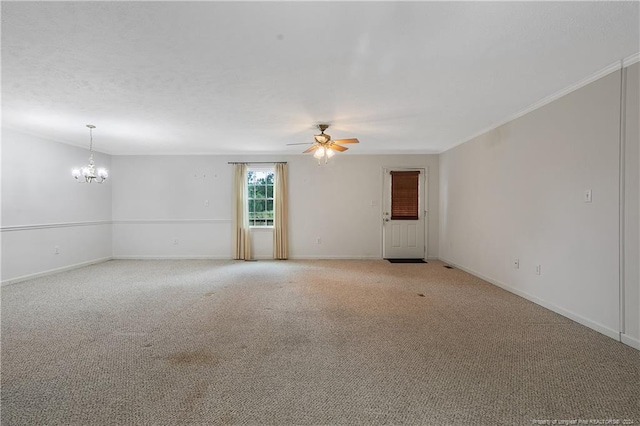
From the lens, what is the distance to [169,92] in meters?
3.19

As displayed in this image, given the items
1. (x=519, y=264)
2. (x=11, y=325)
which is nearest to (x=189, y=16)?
(x=11, y=325)

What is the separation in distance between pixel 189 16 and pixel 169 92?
150 centimetres

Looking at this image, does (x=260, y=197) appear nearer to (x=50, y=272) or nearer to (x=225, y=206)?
(x=225, y=206)

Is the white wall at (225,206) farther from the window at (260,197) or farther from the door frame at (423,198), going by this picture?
the window at (260,197)

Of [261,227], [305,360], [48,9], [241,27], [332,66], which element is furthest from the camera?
[261,227]

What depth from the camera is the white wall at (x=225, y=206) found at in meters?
6.83

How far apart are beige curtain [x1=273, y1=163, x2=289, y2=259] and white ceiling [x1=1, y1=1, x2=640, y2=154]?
2.40 metres

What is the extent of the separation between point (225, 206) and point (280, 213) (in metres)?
1.30

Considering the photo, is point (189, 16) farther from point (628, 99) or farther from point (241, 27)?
point (628, 99)

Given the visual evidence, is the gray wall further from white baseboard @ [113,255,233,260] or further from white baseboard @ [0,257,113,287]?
white baseboard @ [0,257,113,287]

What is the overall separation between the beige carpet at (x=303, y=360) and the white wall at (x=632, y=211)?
0.25 m

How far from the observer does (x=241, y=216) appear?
6.79 m

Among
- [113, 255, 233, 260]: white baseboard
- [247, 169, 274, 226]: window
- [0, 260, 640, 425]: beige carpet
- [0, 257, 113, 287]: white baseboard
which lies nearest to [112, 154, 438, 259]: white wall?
[113, 255, 233, 260]: white baseboard

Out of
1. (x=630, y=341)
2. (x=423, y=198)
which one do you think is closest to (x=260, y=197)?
(x=423, y=198)
